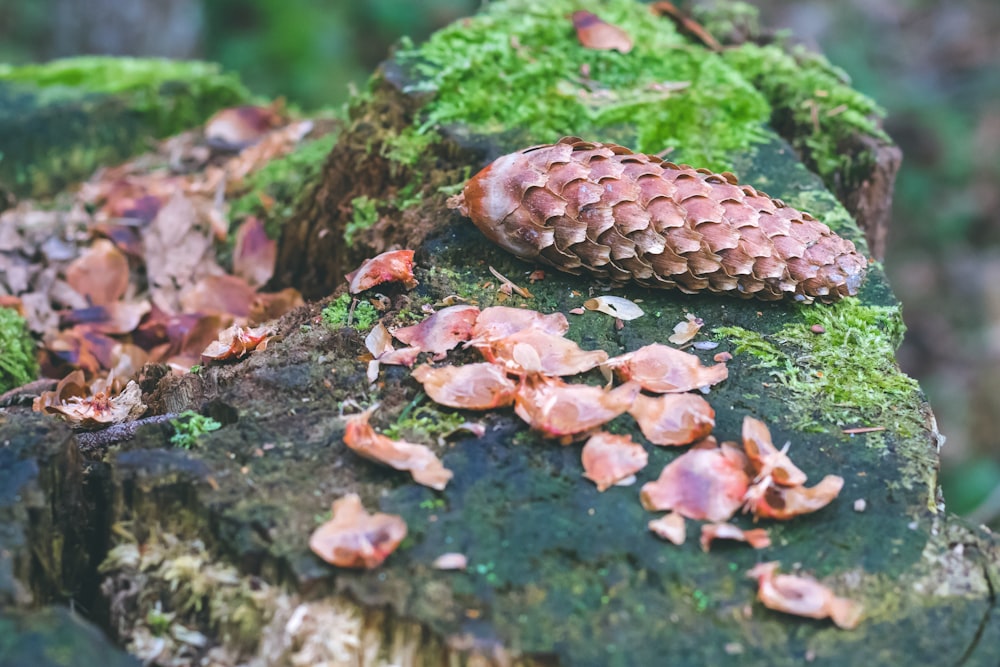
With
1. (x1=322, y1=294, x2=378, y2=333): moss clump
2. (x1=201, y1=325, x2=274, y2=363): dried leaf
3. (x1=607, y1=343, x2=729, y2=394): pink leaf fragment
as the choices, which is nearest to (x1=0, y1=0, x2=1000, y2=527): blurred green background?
(x1=607, y1=343, x2=729, y2=394): pink leaf fragment

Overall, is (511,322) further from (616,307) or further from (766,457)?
(766,457)

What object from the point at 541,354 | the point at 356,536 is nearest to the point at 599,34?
Answer: the point at 541,354

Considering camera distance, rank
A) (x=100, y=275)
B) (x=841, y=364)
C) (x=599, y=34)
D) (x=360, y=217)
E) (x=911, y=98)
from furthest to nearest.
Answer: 1. (x=911, y=98)
2. (x=599, y=34)
3. (x=100, y=275)
4. (x=360, y=217)
5. (x=841, y=364)

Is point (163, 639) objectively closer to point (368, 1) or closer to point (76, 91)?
point (76, 91)

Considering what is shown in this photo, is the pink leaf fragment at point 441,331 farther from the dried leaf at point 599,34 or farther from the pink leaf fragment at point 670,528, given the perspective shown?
the dried leaf at point 599,34

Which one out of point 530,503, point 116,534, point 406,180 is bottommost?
point 116,534

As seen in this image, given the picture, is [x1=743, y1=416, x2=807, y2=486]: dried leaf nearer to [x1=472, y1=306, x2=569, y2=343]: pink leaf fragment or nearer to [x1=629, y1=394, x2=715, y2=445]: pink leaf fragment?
[x1=629, y1=394, x2=715, y2=445]: pink leaf fragment

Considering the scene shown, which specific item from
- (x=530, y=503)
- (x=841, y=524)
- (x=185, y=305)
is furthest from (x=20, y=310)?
(x=841, y=524)
